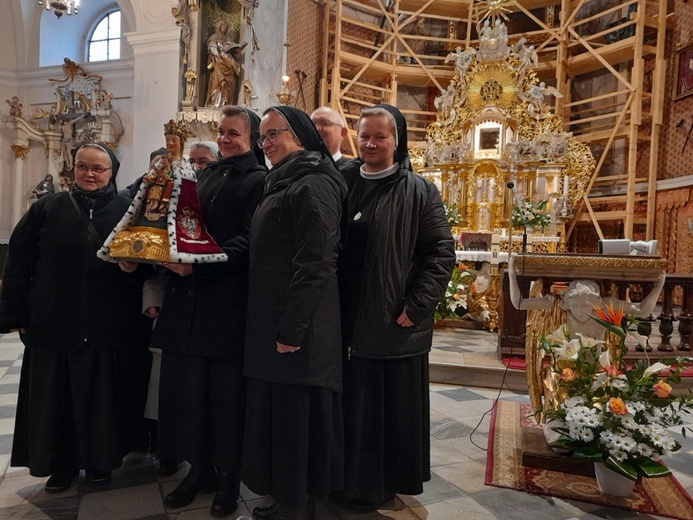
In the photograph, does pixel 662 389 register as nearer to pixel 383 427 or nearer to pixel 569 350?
pixel 569 350

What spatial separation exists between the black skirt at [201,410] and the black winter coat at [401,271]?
565 mm

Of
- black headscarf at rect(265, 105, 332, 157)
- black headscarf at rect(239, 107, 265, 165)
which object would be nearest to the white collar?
black headscarf at rect(265, 105, 332, 157)

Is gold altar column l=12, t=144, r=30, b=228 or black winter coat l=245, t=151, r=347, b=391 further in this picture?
gold altar column l=12, t=144, r=30, b=228

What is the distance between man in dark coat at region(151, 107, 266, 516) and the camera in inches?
84.9

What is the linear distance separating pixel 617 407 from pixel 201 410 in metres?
A: 2.02

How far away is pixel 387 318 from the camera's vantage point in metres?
2.17


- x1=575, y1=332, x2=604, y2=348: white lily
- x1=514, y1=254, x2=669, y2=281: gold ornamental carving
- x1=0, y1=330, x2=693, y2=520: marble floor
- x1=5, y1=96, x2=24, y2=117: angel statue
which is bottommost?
x1=0, y1=330, x2=693, y2=520: marble floor

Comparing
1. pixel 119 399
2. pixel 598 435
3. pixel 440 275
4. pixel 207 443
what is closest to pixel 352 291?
pixel 440 275

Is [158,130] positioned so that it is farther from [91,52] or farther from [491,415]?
[491,415]

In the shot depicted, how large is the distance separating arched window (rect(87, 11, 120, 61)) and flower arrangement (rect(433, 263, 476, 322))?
10.3 m

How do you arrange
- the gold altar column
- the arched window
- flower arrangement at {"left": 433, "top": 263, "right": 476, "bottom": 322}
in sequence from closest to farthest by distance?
flower arrangement at {"left": 433, "top": 263, "right": 476, "bottom": 322}
the gold altar column
the arched window

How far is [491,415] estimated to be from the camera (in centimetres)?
378

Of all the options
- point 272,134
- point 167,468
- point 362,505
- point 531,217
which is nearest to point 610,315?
point 362,505

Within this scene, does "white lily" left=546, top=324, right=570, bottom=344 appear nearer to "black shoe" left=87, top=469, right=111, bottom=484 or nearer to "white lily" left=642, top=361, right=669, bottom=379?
"white lily" left=642, top=361, right=669, bottom=379
